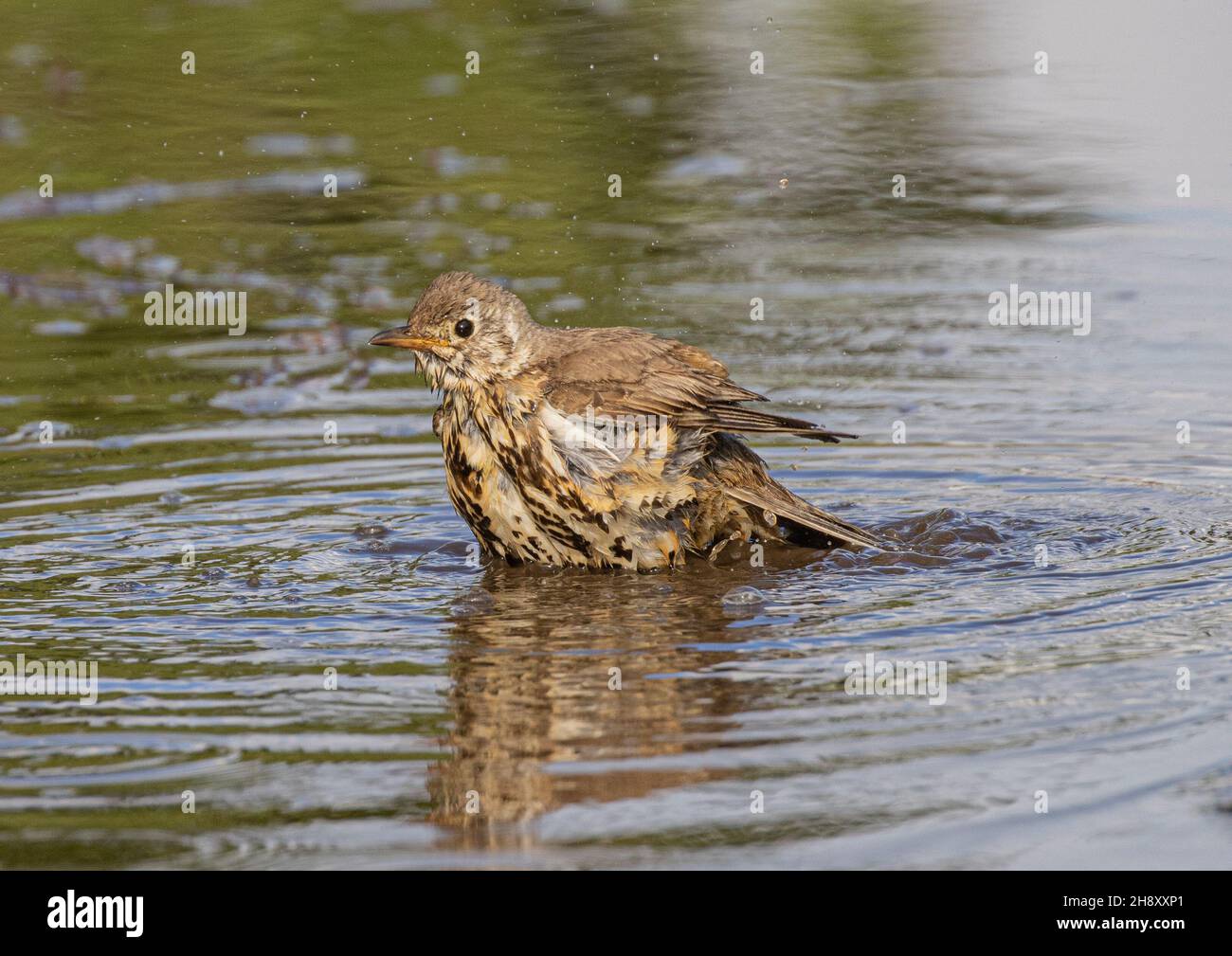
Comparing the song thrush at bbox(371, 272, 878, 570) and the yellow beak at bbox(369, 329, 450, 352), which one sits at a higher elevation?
the yellow beak at bbox(369, 329, 450, 352)

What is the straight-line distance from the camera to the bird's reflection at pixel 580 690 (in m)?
5.66

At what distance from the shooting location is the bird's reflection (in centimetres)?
566

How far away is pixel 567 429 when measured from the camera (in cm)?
803

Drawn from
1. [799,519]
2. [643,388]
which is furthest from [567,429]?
[799,519]

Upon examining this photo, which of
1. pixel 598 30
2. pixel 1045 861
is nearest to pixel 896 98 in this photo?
pixel 598 30

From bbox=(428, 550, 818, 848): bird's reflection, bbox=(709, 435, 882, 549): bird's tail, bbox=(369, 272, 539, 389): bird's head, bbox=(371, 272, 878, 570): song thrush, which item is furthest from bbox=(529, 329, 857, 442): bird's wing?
bbox=(428, 550, 818, 848): bird's reflection

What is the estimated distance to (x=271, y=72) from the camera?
16.8 metres

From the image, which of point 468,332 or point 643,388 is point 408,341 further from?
point 643,388

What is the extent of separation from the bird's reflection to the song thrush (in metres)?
0.20

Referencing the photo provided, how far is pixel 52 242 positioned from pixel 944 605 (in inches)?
318

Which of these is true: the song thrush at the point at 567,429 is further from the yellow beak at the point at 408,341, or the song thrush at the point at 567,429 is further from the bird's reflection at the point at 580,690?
the bird's reflection at the point at 580,690

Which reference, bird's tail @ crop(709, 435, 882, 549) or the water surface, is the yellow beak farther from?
bird's tail @ crop(709, 435, 882, 549)

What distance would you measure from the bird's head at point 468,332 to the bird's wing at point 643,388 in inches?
6.9
